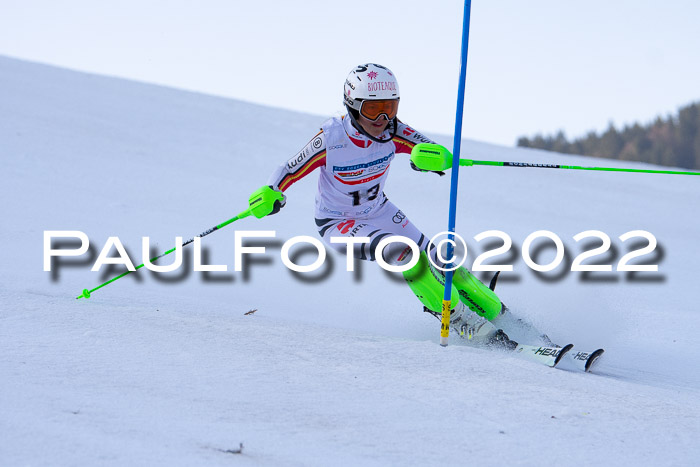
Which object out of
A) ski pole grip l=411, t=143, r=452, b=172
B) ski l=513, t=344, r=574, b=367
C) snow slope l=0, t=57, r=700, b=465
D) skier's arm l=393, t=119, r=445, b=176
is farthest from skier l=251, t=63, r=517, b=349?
ski pole grip l=411, t=143, r=452, b=172

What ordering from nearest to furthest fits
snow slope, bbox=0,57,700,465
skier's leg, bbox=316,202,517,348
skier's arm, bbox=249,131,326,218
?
snow slope, bbox=0,57,700,465, skier's leg, bbox=316,202,517,348, skier's arm, bbox=249,131,326,218

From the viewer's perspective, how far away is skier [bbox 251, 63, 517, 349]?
13.8ft

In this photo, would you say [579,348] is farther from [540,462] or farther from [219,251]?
[219,251]

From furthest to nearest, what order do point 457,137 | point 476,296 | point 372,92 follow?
1. point 476,296
2. point 372,92
3. point 457,137

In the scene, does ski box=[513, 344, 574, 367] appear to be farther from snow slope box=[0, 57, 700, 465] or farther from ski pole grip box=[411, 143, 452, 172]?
ski pole grip box=[411, 143, 452, 172]

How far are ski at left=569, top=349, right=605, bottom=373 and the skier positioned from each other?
0.39 metres

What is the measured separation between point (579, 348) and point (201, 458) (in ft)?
10.1

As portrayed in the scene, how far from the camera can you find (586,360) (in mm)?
3648

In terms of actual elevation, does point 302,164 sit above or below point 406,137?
below

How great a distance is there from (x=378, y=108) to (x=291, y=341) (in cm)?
157

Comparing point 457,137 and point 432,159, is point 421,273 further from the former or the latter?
point 457,137

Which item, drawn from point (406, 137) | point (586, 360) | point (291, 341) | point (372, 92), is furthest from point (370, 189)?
point (586, 360)

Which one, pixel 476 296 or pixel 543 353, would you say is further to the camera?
pixel 476 296

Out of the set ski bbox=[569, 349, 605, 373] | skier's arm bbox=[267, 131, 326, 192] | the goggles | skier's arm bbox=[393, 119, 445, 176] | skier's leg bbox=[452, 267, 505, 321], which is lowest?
ski bbox=[569, 349, 605, 373]
